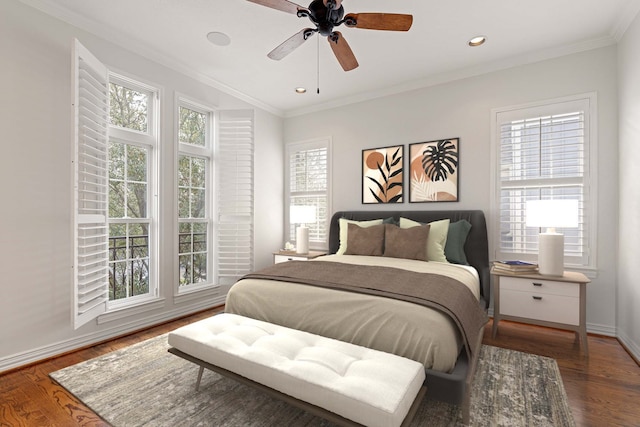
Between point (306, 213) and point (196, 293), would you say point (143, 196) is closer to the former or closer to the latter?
point (196, 293)

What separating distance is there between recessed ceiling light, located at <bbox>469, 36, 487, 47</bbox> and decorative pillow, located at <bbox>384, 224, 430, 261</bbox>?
75.7 inches

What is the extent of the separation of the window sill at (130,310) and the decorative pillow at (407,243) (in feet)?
8.50

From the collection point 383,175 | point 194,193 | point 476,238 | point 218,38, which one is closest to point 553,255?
point 476,238

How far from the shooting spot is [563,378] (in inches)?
88.9

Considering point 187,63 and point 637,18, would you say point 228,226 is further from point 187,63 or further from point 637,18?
point 637,18

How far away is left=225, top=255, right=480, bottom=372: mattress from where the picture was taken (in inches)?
67.9

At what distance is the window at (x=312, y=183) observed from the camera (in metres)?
4.79

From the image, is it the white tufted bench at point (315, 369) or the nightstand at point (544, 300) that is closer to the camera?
the white tufted bench at point (315, 369)

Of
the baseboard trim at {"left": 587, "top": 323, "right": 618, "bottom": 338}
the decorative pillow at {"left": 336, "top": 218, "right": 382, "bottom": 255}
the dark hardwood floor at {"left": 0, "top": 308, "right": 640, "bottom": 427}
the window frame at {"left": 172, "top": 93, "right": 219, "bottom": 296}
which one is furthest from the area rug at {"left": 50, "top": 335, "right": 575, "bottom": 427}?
the decorative pillow at {"left": 336, "top": 218, "right": 382, "bottom": 255}

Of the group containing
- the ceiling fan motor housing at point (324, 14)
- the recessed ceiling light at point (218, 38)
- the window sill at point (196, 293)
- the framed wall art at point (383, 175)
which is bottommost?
the window sill at point (196, 293)

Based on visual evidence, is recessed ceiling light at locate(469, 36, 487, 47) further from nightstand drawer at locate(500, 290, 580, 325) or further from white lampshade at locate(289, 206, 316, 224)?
white lampshade at locate(289, 206, 316, 224)

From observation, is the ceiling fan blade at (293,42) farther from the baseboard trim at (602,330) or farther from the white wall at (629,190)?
the baseboard trim at (602,330)

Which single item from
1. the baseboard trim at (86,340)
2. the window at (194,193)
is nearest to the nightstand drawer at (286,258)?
the window at (194,193)

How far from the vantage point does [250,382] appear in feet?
5.47
